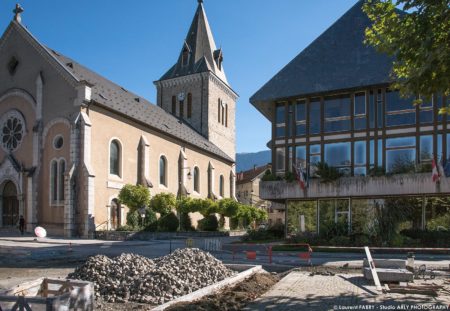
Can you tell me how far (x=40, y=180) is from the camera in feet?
119

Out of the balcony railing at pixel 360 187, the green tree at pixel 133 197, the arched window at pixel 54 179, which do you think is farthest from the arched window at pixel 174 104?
the balcony railing at pixel 360 187

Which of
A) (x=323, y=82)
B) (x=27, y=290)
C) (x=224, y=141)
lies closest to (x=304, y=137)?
(x=323, y=82)

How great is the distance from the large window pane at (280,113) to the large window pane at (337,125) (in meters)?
2.85

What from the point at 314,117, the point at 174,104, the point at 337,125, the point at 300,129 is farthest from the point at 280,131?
the point at 174,104

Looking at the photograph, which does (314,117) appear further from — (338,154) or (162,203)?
(162,203)

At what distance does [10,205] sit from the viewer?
37969 millimetres

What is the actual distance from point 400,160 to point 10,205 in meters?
29.5

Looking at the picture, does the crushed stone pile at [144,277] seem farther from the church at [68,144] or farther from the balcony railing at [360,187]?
the church at [68,144]

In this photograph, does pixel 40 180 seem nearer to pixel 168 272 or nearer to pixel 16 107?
pixel 16 107

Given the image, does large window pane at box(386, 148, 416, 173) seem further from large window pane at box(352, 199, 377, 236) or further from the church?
the church

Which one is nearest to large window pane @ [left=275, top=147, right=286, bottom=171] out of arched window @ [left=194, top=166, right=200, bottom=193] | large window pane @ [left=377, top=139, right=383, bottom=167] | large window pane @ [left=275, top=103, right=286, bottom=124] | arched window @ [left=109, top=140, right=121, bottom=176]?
large window pane @ [left=275, top=103, right=286, bottom=124]

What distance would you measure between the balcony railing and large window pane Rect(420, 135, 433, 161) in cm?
158

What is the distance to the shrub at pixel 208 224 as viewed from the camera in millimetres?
46344

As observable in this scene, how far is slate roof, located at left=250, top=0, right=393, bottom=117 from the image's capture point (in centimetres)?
2755
